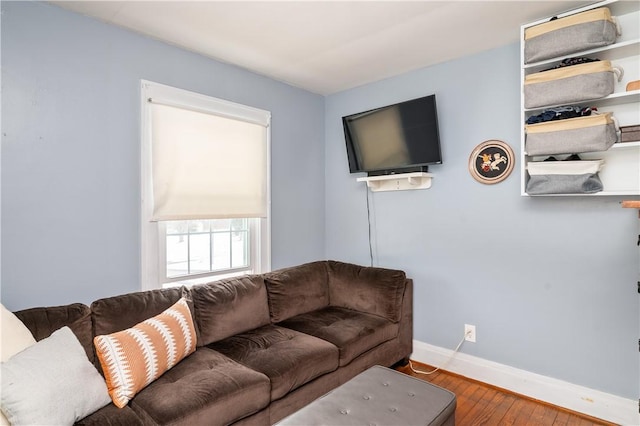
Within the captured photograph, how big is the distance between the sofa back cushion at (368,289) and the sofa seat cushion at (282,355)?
667mm

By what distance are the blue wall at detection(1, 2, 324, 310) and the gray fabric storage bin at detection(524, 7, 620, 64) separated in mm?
2261

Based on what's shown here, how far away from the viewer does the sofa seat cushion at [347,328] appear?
2.30 m

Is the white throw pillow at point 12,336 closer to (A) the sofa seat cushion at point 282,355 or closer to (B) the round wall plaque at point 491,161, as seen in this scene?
(A) the sofa seat cushion at point 282,355

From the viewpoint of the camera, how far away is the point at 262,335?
231 cm

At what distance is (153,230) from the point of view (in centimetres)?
238

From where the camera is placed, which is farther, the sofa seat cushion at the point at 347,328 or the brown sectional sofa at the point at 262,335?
the sofa seat cushion at the point at 347,328

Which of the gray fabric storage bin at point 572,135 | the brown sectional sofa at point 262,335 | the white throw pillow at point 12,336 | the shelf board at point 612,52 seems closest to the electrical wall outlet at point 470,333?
the brown sectional sofa at point 262,335

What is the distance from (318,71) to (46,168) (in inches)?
82.5

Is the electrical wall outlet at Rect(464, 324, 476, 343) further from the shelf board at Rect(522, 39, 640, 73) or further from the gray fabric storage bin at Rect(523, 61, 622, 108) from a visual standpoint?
the shelf board at Rect(522, 39, 640, 73)

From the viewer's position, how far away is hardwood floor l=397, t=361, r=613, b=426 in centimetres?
212

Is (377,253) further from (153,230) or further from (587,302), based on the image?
(153,230)

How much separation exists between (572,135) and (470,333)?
1586 mm

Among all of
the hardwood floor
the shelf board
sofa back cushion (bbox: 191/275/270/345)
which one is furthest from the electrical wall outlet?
the shelf board

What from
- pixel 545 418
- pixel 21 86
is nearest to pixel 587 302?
pixel 545 418
